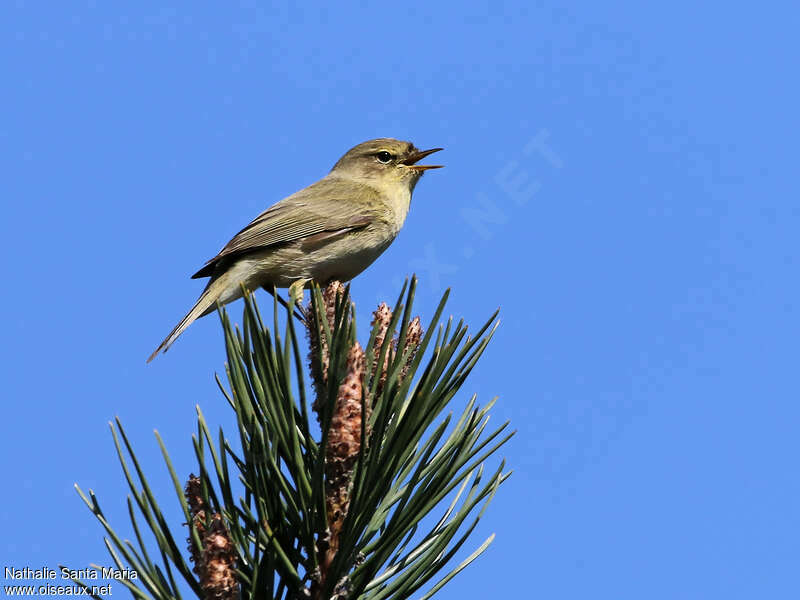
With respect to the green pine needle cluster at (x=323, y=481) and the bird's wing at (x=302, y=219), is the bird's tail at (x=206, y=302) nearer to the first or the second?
the bird's wing at (x=302, y=219)

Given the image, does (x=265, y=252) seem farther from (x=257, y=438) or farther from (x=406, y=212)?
(x=257, y=438)

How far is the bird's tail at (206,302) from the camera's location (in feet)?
19.0

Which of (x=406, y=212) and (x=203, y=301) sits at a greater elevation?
(x=406, y=212)

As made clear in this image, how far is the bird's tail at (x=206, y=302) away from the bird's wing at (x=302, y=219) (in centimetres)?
16

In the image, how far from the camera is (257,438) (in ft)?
8.87

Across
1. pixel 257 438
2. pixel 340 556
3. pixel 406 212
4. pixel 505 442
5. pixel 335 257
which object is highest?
pixel 406 212

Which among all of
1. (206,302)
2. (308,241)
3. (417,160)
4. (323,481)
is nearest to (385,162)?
(417,160)

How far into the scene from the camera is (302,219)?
22.0 ft

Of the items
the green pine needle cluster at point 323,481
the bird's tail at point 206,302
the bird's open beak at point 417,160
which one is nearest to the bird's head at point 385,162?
the bird's open beak at point 417,160

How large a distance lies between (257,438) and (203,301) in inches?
140

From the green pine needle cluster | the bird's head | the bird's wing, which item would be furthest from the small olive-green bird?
the green pine needle cluster

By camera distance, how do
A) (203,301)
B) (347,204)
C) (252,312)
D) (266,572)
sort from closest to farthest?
(266,572) < (252,312) < (203,301) < (347,204)

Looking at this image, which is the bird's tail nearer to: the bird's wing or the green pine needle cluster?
the bird's wing

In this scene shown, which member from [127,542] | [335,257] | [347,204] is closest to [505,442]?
[127,542]
